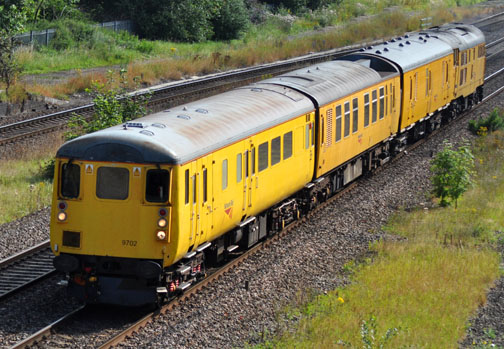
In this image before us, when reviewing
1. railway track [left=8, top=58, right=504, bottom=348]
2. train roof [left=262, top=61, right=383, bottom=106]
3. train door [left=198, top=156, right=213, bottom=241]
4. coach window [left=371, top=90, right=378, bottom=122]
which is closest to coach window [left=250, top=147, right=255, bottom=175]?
train door [left=198, top=156, right=213, bottom=241]

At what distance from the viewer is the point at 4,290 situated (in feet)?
44.6

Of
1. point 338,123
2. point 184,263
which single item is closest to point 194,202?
point 184,263

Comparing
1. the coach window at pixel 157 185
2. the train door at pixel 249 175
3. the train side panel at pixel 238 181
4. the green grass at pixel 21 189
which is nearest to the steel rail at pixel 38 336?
the train side panel at pixel 238 181

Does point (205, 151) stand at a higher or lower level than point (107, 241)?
higher

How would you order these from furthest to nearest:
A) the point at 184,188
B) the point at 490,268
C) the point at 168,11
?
the point at 168,11
the point at 490,268
the point at 184,188

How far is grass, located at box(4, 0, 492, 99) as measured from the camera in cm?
3928

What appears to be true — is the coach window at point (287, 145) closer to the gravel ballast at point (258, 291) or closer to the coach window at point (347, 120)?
the gravel ballast at point (258, 291)

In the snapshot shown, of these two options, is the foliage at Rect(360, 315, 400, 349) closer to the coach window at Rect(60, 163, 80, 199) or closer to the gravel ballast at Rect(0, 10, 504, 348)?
the gravel ballast at Rect(0, 10, 504, 348)

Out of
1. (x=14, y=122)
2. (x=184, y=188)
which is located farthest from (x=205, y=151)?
(x=14, y=122)

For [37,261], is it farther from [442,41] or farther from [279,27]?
[279,27]

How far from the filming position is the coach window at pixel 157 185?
1189cm

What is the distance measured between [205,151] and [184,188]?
2.97ft

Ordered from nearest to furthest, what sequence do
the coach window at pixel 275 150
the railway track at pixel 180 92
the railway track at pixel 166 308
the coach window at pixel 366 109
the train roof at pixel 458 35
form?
the railway track at pixel 166 308 < the coach window at pixel 275 150 < the coach window at pixel 366 109 < the railway track at pixel 180 92 < the train roof at pixel 458 35

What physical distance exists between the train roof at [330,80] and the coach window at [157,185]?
20.6 feet
